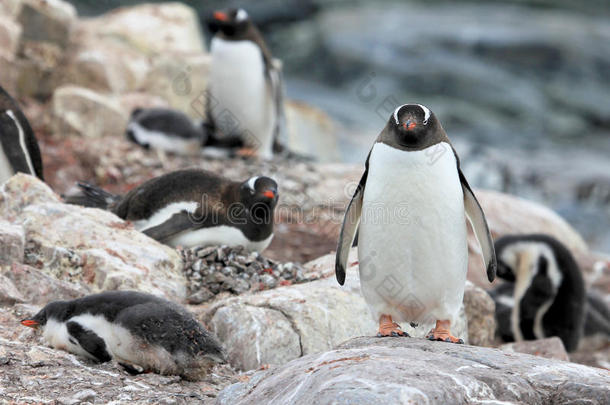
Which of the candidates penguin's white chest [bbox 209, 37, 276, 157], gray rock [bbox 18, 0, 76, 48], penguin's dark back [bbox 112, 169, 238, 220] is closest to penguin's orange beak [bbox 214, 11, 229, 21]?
penguin's white chest [bbox 209, 37, 276, 157]

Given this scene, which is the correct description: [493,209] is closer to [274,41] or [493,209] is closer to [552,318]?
[552,318]

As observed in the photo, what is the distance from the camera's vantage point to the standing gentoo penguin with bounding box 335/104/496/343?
4117 mm

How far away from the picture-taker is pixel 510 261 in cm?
762

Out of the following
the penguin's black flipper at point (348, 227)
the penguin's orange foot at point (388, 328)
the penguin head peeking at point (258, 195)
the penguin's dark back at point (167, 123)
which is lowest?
the penguin's dark back at point (167, 123)

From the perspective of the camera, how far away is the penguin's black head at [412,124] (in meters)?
4.04

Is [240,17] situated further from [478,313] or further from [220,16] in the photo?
[478,313]

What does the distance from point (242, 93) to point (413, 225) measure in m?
6.60

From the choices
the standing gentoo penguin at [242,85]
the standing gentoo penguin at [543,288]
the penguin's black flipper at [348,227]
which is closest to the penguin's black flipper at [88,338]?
the penguin's black flipper at [348,227]

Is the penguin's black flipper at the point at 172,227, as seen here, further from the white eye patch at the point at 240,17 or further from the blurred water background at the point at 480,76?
the blurred water background at the point at 480,76

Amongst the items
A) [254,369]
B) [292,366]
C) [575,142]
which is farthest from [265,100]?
[575,142]

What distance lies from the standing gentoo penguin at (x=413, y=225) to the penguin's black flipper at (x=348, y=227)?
4.9 inches

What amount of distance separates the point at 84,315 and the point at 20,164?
8.94ft

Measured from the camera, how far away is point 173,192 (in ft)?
19.8

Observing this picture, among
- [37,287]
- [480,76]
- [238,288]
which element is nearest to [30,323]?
[37,287]
